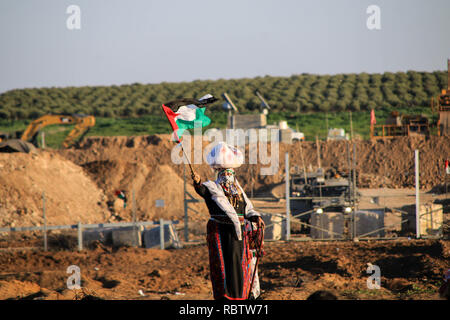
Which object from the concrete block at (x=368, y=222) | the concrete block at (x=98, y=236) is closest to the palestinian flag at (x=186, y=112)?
the concrete block at (x=368, y=222)

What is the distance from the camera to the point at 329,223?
16.2m

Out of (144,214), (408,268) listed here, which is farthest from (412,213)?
(144,214)

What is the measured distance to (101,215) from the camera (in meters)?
25.0

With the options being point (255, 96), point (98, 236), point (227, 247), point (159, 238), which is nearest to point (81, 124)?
point (98, 236)

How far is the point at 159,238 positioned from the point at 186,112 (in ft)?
34.8

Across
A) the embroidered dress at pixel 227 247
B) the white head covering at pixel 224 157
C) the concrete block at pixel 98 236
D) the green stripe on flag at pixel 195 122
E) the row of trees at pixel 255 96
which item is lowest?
the concrete block at pixel 98 236

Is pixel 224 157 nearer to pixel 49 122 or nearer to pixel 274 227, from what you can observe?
pixel 274 227

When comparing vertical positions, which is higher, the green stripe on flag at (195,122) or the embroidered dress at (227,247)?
the green stripe on flag at (195,122)

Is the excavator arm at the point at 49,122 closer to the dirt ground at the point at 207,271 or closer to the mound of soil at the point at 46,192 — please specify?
the mound of soil at the point at 46,192

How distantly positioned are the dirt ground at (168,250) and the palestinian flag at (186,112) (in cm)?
268

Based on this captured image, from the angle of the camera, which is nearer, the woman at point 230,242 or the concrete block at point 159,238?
the woman at point 230,242

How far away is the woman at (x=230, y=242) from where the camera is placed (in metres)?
6.35
